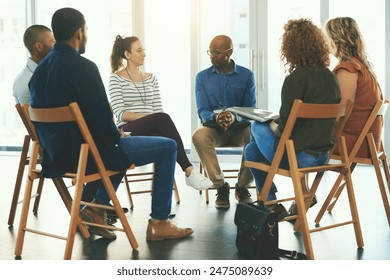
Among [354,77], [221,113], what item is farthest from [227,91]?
[354,77]

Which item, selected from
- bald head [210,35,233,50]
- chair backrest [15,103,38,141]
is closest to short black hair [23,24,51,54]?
chair backrest [15,103,38,141]

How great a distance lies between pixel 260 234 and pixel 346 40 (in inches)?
58.8

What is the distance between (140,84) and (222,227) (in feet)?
4.32

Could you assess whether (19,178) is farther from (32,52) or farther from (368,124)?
(368,124)

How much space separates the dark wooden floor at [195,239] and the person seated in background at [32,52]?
848mm

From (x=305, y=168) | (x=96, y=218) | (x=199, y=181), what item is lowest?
(x=96, y=218)

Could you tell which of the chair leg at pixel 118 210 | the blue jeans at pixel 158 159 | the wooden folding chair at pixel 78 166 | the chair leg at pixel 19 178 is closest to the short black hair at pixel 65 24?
the wooden folding chair at pixel 78 166

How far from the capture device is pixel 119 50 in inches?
171

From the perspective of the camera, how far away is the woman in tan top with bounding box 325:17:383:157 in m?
3.51

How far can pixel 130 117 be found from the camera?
4176 mm

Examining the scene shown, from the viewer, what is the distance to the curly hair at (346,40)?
142 inches

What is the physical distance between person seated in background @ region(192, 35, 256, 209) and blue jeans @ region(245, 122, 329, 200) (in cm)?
62

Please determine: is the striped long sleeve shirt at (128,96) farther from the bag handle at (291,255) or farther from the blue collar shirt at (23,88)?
the bag handle at (291,255)

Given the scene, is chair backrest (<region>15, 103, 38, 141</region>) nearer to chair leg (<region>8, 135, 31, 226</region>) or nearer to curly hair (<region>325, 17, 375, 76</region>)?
chair leg (<region>8, 135, 31, 226</region>)
